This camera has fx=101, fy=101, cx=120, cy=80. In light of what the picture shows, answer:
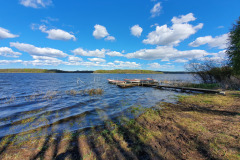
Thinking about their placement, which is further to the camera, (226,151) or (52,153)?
(52,153)

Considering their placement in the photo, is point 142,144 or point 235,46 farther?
point 235,46

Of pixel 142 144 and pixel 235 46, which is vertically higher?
pixel 235 46

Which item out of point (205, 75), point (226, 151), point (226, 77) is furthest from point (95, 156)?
point (205, 75)

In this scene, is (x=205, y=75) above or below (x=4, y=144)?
above

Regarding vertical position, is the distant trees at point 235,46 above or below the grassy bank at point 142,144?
above

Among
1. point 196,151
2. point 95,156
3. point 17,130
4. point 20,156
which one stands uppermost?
point 196,151

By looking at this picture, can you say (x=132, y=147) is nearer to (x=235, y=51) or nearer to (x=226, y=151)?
(x=226, y=151)

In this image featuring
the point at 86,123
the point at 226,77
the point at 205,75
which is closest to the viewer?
the point at 86,123

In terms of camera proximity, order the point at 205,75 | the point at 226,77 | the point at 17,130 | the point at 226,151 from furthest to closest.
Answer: the point at 205,75, the point at 226,77, the point at 17,130, the point at 226,151

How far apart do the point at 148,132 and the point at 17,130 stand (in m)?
8.25

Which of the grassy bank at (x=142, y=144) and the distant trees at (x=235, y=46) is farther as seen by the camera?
the distant trees at (x=235, y=46)

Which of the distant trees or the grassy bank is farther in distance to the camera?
the distant trees

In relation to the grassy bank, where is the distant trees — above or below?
above

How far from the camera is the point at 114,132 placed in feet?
18.8
